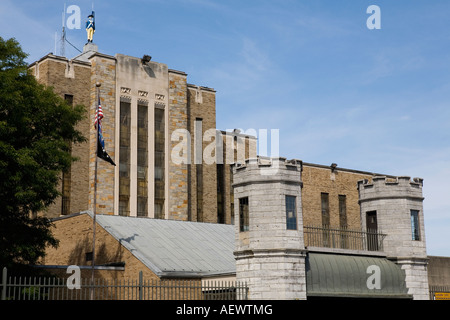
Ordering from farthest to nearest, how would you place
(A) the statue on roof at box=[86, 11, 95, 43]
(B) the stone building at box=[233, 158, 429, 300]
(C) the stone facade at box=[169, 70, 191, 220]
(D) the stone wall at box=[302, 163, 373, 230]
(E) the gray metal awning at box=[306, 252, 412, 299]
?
(D) the stone wall at box=[302, 163, 373, 230] → (A) the statue on roof at box=[86, 11, 95, 43] → (C) the stone facade at box=[169, 70, 191, 220] → (E) the gray metal awning at box=[306, 252, 412, 299] → (B) the stone building at box=[233, 158, 429, 300]

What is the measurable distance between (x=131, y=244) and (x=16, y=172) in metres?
7.66

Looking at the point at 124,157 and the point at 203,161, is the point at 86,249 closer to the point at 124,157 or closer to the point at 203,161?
the point at 124,157

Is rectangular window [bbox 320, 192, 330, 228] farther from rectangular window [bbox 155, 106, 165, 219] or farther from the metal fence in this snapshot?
the metal fence

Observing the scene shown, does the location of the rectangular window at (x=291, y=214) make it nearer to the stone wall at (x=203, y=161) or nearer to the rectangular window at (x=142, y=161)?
the rectangular window at (x=142, y=161)

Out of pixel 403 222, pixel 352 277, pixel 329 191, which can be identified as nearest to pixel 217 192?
pixel 329 191

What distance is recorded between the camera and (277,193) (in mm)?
25312

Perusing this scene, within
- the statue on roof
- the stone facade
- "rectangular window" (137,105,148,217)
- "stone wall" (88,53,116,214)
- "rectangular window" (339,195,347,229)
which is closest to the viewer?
"stone wall" (88,53,116,214)

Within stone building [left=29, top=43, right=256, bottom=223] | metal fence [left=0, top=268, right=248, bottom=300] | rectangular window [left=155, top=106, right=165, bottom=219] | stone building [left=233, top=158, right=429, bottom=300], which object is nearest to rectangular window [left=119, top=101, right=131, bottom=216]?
stone building [left=29, top=43, right=256, bottom=223]

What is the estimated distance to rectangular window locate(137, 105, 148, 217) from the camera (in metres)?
45.2

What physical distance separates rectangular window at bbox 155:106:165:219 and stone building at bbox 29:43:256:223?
0.24 feet

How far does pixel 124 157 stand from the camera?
44750 millimetres

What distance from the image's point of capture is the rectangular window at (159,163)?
4591 centimetres
